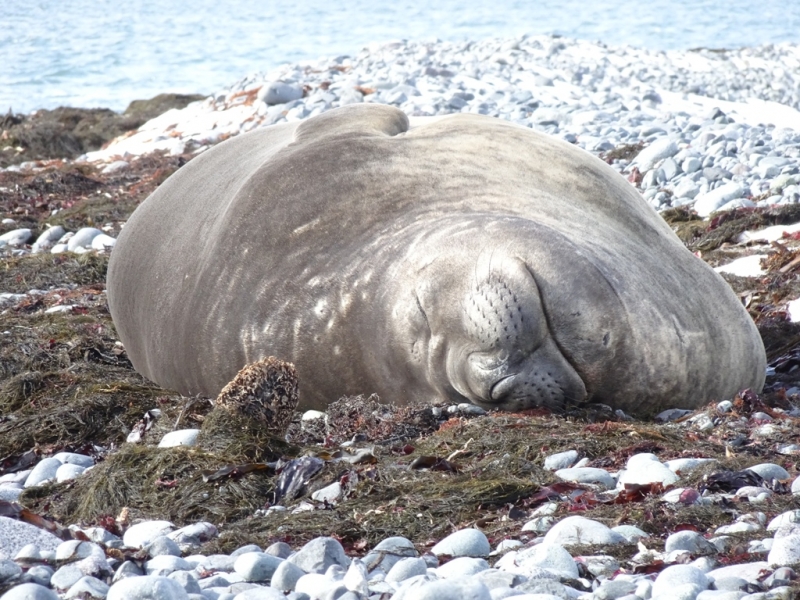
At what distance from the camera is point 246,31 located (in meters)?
47.3

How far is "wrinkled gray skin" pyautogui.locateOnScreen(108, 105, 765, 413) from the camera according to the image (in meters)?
3.86

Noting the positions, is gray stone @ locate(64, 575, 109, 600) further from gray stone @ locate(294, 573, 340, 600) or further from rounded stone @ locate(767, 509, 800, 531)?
rounded stone @ locate(767, 509, 800, 531)

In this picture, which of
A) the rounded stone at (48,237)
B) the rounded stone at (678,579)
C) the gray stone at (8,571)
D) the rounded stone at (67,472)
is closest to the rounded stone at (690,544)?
the rounded stone at (678,579)

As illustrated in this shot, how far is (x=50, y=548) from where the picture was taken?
8.86 feet

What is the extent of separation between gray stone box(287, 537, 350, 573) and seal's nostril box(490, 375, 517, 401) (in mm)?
1343

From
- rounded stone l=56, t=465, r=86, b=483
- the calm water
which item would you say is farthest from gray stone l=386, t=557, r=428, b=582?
the calm water

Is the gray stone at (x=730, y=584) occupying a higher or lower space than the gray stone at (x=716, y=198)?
higher

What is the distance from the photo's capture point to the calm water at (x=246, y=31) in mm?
34750

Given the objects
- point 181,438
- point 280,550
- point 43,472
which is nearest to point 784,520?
point 280,550

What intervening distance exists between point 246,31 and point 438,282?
4531 cm

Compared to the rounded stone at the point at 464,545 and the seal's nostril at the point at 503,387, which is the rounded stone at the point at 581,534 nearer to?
the rounded stone at the point at 464,545

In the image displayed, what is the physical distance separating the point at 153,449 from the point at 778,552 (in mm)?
2145

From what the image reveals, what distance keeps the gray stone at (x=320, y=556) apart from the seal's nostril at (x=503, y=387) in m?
1.34

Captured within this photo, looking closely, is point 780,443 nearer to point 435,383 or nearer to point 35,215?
point 435,383
